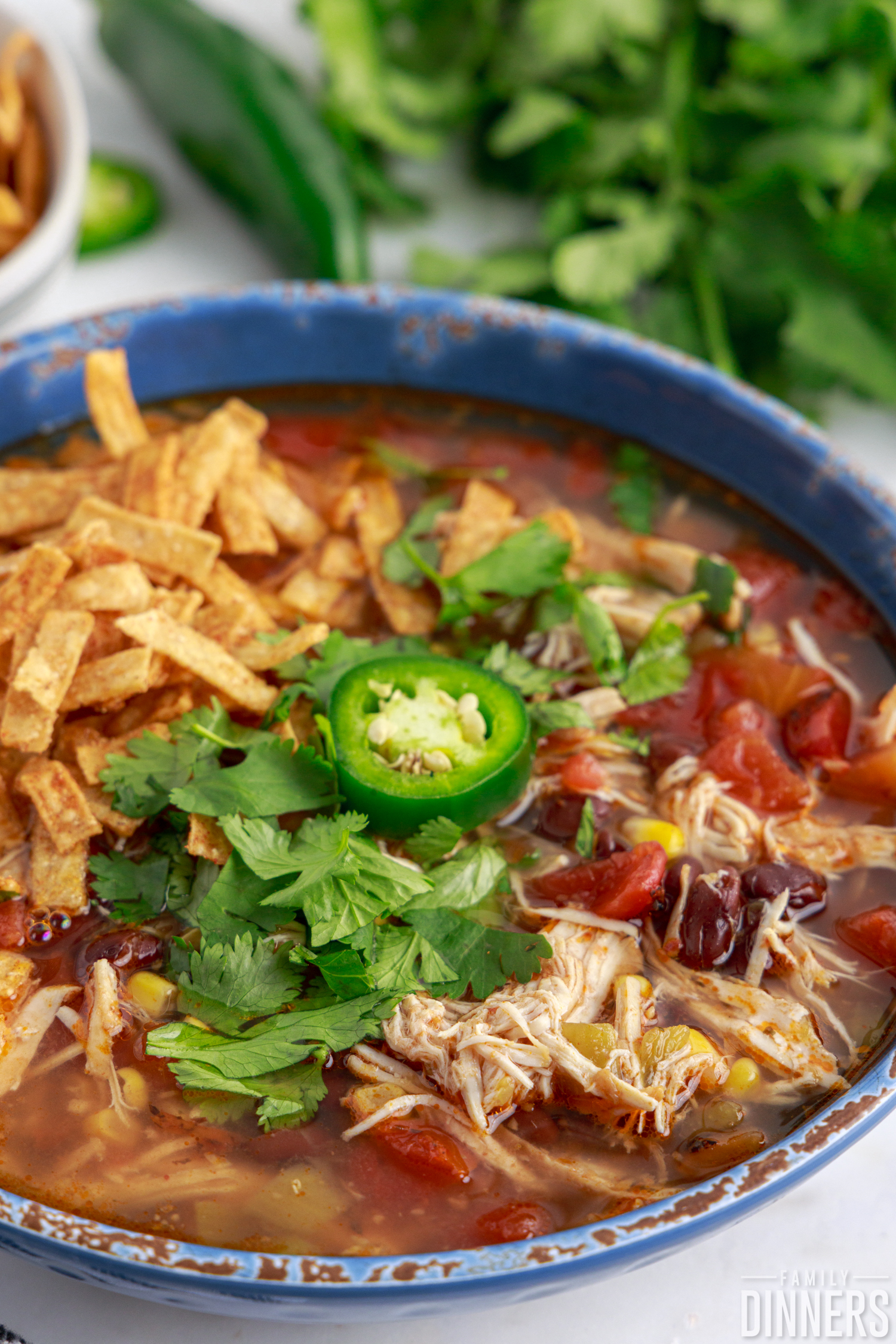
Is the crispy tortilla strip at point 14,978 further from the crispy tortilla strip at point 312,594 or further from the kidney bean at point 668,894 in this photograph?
the kidney bean at point 668,894

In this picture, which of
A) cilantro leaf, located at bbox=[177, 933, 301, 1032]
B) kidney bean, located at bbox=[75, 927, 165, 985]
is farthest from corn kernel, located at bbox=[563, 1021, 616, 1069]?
kidney bean, located at bbox=[75, 927, 165, 985]

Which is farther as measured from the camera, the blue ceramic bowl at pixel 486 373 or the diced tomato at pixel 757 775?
the blue ceramic bowl at pixel 486 373

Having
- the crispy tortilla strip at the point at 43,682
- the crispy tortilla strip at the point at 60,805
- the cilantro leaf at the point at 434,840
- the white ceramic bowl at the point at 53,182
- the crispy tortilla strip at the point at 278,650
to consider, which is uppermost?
the white ceramic bowl at the point at 53,182

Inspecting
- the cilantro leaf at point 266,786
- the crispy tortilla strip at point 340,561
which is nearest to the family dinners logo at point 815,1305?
the cilantro leaf at point 266,786

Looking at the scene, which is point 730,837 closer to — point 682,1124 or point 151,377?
point 682,1124

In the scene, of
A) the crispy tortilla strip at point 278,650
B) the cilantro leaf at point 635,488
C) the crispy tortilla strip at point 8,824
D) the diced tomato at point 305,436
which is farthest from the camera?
the diced tomato at point 305,436

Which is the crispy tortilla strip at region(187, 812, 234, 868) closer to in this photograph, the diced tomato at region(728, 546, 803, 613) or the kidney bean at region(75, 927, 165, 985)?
the kidney bean at region(75, 927, 165, 985)
